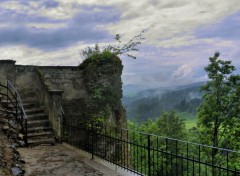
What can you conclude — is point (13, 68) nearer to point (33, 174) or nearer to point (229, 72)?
point (33, 174)

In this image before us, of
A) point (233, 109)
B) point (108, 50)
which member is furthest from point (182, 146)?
point (108, 50)

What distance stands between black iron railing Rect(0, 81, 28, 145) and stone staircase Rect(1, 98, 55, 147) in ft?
0.14

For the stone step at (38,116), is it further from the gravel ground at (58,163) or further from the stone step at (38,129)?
the gravel ground at (58,163)

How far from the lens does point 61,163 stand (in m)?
9.80

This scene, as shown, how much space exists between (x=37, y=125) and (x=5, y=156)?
429 centimetres

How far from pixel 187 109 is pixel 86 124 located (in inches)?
3977

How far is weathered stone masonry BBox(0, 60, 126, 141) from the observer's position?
14.3 m

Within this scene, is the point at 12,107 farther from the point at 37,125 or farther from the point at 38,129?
the point at 38,129

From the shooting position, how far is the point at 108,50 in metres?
15.3

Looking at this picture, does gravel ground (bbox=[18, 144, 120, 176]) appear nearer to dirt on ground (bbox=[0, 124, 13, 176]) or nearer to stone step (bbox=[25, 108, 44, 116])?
dirt on ground (bbox=[0, 124, 13, 176])

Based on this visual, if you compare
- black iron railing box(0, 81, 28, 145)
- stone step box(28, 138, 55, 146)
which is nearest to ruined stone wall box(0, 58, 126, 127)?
black iron railing box(0, 81, 28, 145)

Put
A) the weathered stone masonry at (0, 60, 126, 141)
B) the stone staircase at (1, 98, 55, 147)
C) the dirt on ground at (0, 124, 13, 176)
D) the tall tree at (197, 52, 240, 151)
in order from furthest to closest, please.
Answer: the tall tree at (197, 52, 240, 151) → the weathered stone masonry at (0, 60, 126, 141) → the stone staircase at (1, 98, 55, 147) → the dirt on ground at (0, 124, 13, 176)

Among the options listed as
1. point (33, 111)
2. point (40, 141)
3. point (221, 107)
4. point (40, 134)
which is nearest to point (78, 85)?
point (33, 111)

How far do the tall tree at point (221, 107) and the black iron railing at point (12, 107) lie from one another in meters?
13.1
